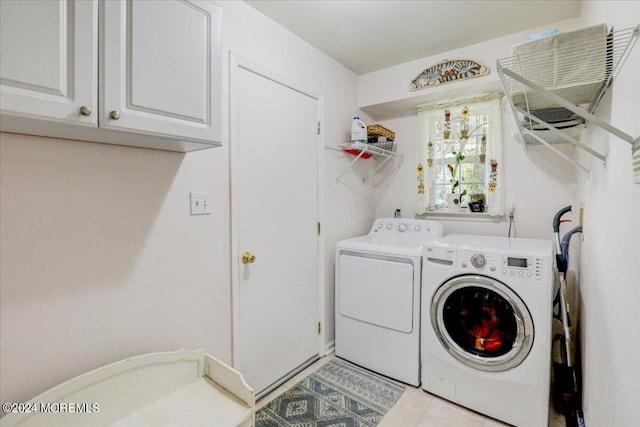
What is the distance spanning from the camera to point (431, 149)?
2852 millimetres

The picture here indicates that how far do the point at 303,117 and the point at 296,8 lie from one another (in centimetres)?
68

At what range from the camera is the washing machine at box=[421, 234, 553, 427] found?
5.50ft

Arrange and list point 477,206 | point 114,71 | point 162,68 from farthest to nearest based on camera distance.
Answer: point 477,206
point 162,68
point 114,71

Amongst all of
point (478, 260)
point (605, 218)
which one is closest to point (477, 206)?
point (478, 260)

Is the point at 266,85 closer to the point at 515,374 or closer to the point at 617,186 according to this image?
the point at 617,186

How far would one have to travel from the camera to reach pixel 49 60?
2.92 ft

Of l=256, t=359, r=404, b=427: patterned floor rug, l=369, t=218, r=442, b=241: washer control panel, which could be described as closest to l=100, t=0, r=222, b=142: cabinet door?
l=256, t=359, r=404, b=427: patterned floor rug

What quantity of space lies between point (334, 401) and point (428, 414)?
0.58 metres

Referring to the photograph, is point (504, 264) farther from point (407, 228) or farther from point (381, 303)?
point (407, 228)

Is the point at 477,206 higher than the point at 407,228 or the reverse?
higher

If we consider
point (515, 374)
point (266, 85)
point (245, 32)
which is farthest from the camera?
point (266, 85)

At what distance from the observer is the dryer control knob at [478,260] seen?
1803 millimetres

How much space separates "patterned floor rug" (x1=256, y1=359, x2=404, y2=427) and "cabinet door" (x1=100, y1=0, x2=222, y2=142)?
166 centimetres

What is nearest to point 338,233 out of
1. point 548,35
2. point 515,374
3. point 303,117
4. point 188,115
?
point 303,117
